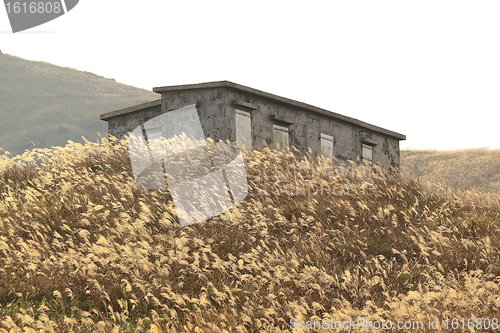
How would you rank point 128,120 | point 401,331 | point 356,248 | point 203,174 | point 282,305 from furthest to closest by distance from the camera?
point 128,120 < point 203,174 < point 356,248 < point 282,305 < point 401,331

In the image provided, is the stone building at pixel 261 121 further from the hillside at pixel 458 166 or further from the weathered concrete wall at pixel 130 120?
the hillside at pixel 458 166

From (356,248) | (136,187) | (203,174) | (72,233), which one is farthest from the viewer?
(203,174)

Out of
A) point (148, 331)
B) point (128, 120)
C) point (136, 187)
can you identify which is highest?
point (128, 120)

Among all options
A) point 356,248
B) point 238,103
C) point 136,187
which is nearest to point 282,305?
point 356,248

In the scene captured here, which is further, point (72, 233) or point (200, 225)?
point (200, 225)

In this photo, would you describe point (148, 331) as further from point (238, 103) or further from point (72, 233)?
point (238, 103)

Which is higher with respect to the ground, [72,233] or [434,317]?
[72,233]

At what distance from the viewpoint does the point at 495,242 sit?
8.63 m

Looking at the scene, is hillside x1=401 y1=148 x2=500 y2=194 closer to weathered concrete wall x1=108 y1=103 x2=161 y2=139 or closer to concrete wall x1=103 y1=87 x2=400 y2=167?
concrete wall x1=103 y1=87 x2=400 y2=167

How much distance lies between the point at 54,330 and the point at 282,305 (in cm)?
291

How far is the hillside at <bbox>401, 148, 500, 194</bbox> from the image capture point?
42.5 meters

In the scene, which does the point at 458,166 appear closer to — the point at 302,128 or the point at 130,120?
the point at 302,128

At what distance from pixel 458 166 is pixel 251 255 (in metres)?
47.5

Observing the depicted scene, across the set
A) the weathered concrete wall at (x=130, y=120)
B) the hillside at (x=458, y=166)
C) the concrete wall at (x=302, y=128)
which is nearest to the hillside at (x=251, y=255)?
the concrete wall at (x=302, y=128)
